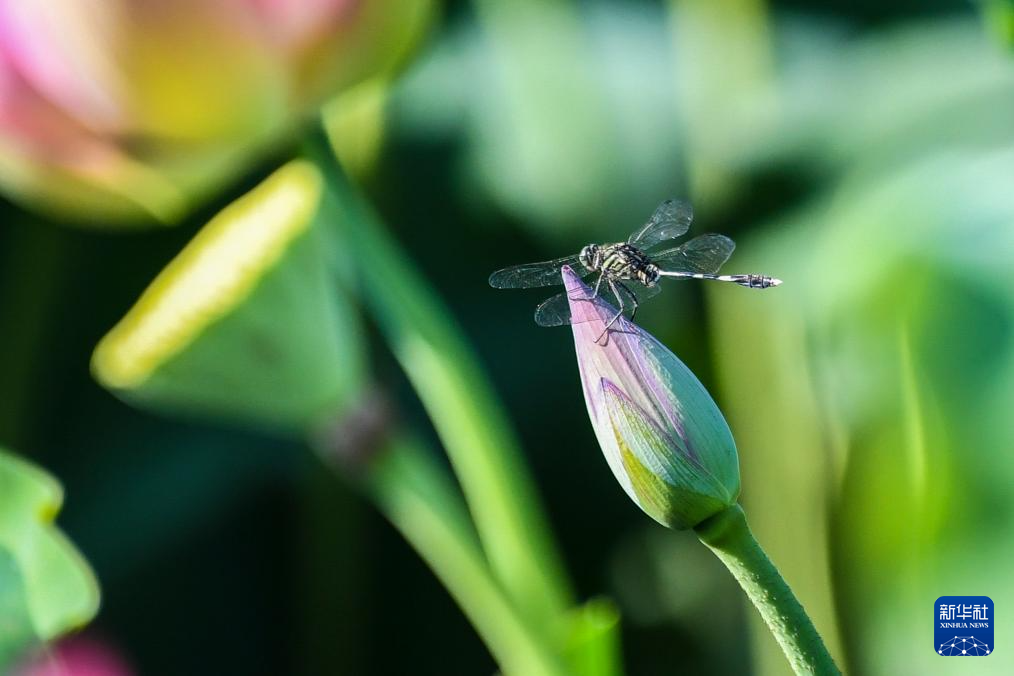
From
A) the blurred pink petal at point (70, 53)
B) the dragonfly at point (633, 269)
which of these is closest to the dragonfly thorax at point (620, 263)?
the dragonfly at point (633, 269)

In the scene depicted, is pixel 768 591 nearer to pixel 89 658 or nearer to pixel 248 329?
pixel 248 329

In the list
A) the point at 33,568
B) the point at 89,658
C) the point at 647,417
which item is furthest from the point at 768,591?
the point at 89,658

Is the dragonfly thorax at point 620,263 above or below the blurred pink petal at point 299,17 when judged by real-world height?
below

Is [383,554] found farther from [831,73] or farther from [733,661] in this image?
[831,73]

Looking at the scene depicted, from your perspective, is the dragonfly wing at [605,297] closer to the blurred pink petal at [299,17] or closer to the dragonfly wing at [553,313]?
the dragonfly wing at [553,313]

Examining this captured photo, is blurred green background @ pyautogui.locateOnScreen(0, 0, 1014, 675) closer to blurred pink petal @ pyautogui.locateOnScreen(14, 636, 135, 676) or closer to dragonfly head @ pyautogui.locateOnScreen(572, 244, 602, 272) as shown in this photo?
blurred pink petal @ pyautogui.locateOnScreen(14, 636, 135, 676)

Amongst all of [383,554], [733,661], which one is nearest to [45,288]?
[383,554]

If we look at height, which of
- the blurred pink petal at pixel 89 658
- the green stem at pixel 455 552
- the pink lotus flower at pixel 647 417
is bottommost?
the blurred pink petal at pixel 89 658
